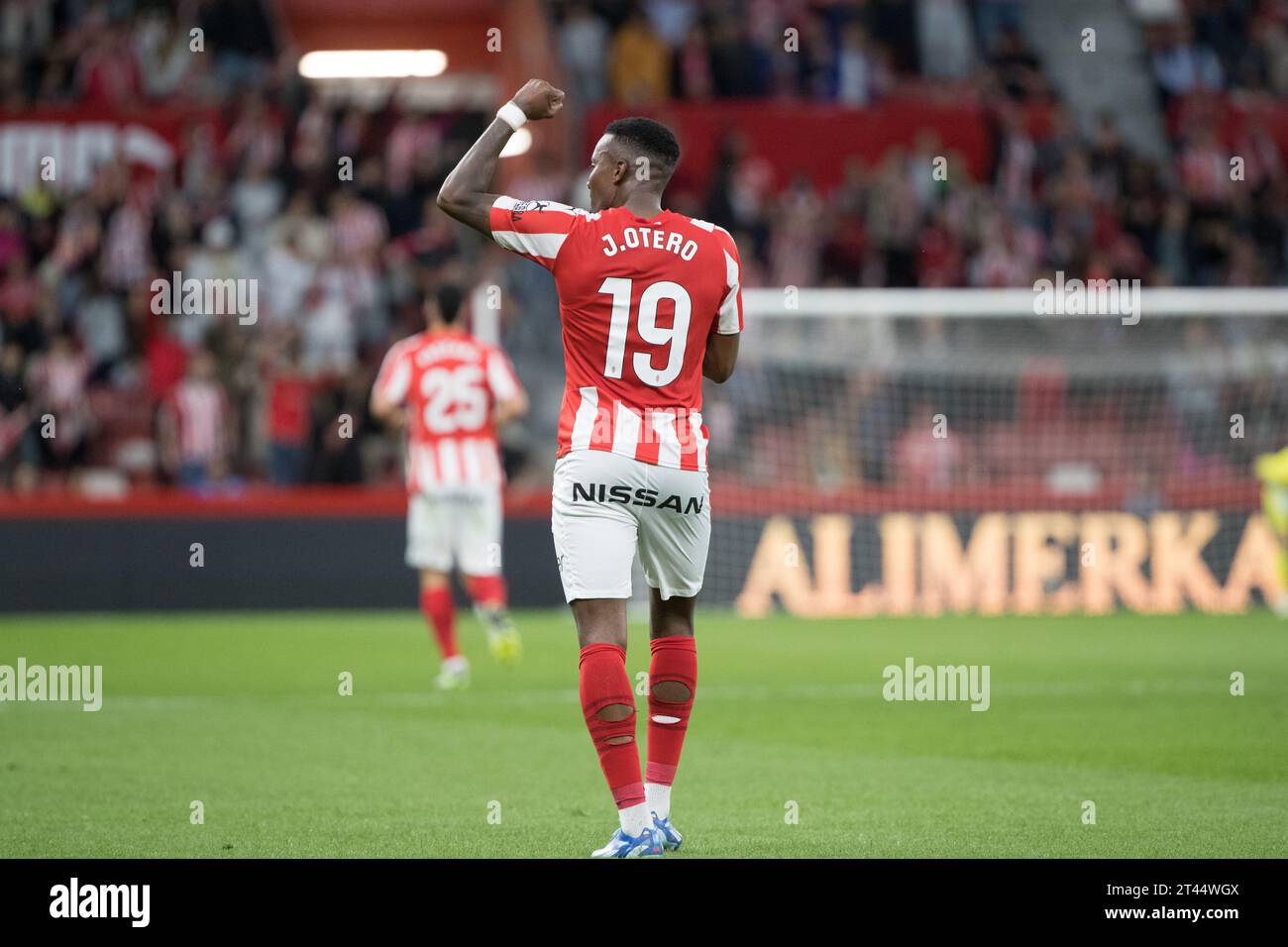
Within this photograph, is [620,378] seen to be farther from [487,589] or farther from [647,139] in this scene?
[487,589]


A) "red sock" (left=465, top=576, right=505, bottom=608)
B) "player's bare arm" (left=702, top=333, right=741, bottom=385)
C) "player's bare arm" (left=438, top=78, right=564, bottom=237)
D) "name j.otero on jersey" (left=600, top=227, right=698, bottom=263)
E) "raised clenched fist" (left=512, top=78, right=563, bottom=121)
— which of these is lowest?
"red sock" (left=465, top=576, right=505, bottom=608)

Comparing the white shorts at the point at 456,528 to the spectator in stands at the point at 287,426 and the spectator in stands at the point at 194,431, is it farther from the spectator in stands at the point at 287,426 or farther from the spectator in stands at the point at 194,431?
the spectator in stands at the point at 194,431

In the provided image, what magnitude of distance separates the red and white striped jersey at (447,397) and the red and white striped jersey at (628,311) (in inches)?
253

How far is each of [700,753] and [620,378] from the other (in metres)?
3.08

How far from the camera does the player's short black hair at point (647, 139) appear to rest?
633cm

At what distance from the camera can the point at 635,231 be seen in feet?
20.7

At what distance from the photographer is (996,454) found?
1858cm

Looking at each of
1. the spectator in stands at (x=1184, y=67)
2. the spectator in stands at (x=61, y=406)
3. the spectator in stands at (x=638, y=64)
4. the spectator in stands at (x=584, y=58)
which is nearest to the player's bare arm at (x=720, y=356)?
the spectator in stands at (x=61, y=406)

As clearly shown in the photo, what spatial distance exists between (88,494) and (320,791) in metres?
10.6

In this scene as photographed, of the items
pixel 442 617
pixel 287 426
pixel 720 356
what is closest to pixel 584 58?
pixel 287 426

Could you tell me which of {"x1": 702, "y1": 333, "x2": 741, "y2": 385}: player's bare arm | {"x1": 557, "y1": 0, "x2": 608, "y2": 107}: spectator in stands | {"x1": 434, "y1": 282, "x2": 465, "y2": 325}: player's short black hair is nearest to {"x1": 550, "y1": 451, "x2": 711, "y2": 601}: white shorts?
Answer: {"x1": 702, "y1": 333, "x2": 741, "y2": 385}: player's bare arm

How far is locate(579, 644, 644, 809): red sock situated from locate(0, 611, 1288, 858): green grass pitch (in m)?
0.32

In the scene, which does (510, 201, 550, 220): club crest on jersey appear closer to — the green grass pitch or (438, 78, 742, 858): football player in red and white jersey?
(438, 78, 742, 858): football player in red and white jersey

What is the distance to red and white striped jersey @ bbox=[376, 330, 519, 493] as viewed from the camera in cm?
1279
